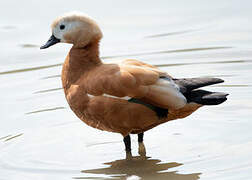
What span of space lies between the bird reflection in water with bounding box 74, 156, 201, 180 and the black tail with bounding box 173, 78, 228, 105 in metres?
0.69

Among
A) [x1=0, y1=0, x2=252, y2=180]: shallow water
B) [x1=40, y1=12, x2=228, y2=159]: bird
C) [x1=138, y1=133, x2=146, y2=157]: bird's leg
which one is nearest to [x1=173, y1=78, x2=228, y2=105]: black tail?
[x1=40, y1=12, x2=228, y2=159]: bird

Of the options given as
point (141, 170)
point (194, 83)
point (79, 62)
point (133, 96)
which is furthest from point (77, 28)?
point (141, 170)

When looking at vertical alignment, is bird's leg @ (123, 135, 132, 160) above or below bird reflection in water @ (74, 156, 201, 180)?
above

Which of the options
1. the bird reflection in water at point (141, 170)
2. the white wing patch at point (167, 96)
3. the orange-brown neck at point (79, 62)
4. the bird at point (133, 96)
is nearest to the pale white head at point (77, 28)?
the orange-brown neck at point (79, 62)

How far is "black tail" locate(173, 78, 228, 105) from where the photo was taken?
23.6ft

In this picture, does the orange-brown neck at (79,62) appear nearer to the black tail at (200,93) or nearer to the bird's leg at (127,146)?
the bird's leg at (127,146)

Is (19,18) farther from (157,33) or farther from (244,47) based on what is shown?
(244,47)

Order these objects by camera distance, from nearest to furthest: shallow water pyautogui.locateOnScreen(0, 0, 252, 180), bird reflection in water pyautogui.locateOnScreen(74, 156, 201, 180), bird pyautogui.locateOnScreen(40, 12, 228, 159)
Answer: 1. bird reflection in water pyautogui.locateOnScreen(74, 156, 201, 180)
2. bird pyautogui.locateOnScreen(40, 12, 228, 159)
3. shallow water pyautogui.locateOnScreen(0, 0, 252, 180)

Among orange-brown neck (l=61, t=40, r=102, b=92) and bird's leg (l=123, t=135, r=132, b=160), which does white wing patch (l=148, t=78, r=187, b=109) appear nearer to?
bird's leg (l=123, t=135, r=132, b=160)

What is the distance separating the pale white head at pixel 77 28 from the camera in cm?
778

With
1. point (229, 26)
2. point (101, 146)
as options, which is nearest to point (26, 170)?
point (101, 146)

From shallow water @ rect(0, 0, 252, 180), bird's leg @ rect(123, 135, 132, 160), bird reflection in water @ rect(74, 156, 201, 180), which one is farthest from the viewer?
bird's leg @ rect(123, 135, 132, 160)

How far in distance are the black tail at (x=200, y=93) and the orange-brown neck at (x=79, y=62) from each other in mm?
1009

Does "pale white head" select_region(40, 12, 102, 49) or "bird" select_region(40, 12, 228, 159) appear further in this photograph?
"pale white head" select_region(40, 12, 102, 49)
